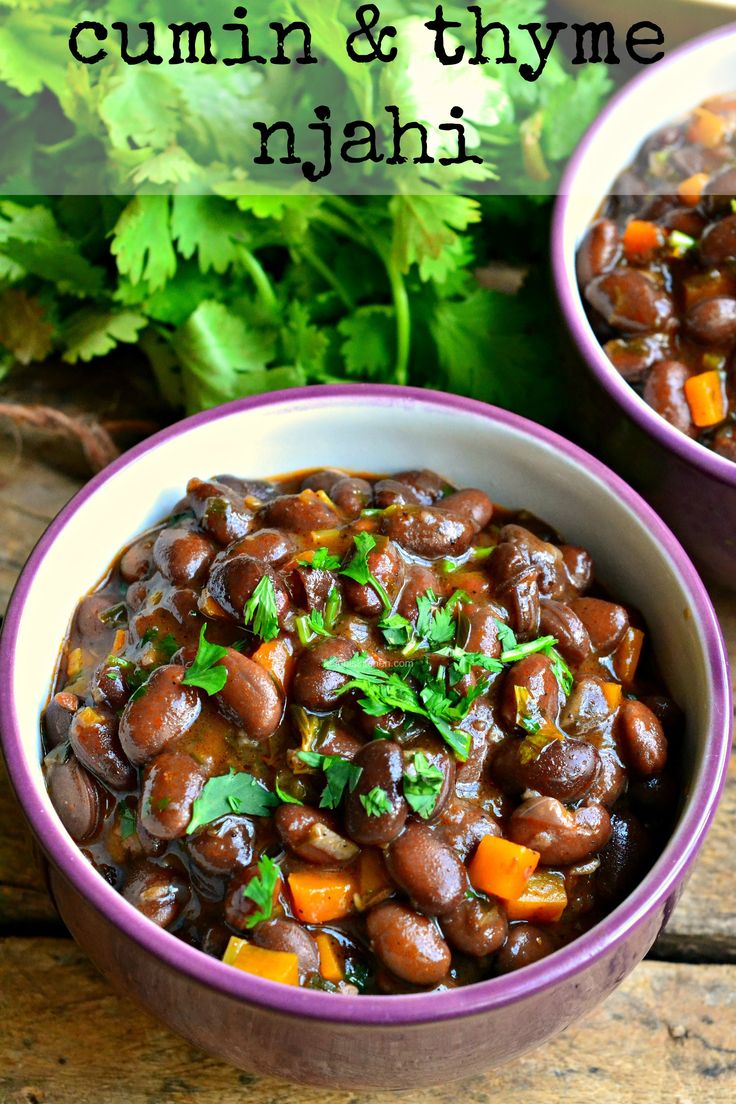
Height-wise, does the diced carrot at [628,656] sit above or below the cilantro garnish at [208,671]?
below

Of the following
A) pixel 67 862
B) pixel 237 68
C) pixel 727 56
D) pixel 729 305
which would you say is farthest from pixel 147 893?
pixel 727 56

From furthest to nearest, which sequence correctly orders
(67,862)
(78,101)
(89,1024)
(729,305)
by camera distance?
1. (78,101)
2. (729,305)
3. (89,1024)
4. (67,862)

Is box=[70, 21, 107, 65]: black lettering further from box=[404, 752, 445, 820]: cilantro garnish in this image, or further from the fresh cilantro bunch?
box=[404, 752, 445, 820]: cilantro garnish

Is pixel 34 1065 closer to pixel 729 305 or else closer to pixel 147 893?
pixel 147 893

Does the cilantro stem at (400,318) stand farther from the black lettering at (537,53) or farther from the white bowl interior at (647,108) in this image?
the black lettering at (537,53)

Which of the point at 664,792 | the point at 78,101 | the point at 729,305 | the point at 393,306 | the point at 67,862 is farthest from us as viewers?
the point at 393,306

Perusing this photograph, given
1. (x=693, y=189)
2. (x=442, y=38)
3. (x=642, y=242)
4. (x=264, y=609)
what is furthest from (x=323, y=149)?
(x=264, y=609)

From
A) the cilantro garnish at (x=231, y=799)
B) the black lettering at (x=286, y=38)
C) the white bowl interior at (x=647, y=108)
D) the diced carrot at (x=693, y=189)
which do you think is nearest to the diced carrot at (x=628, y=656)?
the cilantro garnish at (x=231, y=799)

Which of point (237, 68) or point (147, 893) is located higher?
point (237, 68)
